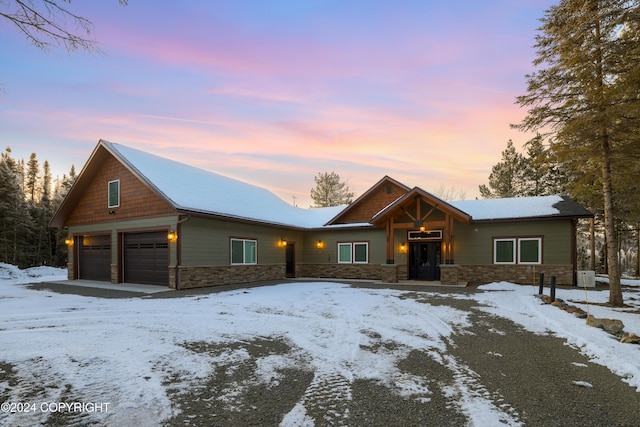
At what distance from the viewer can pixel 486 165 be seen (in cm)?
3312

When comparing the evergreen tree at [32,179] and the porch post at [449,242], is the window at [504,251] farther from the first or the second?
A: the evergreen tree at [32,179]

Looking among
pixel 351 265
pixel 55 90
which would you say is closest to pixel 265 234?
pixel 351 265

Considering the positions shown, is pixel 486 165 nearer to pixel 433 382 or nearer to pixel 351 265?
pixel 351 265

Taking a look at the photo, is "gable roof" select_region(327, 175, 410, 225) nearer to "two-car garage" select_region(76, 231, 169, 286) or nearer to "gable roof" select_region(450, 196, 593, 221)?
"gable roof" select_region(450, 196, 593, 221)

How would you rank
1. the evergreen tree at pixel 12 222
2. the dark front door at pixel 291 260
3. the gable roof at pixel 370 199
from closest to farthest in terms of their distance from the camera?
the gable roof at pixel 370 199
the dark front door at pixel 291 260
the evergreen tree at pixel 12 222

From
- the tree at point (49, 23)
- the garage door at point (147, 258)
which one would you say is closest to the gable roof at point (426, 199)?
the garage door at point (147, 258)

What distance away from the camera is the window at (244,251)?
15713 millimetres

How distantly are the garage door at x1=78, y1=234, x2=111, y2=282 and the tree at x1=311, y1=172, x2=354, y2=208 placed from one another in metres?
28.5

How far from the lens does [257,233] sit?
56.3 feet

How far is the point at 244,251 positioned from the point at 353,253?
21.1ft

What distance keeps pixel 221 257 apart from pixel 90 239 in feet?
→ 25.4

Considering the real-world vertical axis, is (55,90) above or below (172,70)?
below

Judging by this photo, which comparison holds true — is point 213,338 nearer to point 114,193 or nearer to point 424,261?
point 114,193

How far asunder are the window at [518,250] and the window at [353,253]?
6.53 meters
